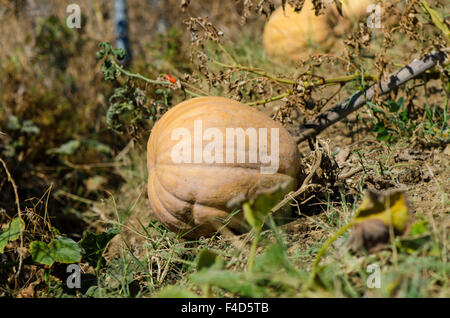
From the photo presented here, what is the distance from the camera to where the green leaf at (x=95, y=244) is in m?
2.11

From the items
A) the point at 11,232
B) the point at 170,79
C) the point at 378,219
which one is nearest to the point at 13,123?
the point at 170,79

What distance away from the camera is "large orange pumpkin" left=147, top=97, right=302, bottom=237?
2090 mm

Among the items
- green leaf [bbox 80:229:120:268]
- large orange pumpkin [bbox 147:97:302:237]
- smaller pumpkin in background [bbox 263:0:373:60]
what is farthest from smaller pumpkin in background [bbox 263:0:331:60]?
green leaf [bbox 80:229:120:268]

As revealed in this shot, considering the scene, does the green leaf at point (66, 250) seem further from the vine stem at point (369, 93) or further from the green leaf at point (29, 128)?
the green leaf at point (29, 128)

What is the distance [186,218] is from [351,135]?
1400 millimetres

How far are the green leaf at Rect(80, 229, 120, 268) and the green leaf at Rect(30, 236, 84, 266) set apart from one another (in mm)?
47

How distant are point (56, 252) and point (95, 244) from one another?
0.59 feet

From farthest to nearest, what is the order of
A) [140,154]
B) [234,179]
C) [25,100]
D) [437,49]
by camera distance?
1. [25,100]
2. [140,154]
3. [437,49]
4. [234,179]

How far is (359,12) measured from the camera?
3.92 m

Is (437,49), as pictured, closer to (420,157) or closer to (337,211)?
(420,157)

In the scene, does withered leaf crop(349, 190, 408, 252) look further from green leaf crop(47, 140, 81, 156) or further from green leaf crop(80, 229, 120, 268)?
green leaf crop(47, 140, 81, 156)

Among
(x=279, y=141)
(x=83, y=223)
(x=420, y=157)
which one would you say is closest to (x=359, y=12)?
(x=420, y=157)

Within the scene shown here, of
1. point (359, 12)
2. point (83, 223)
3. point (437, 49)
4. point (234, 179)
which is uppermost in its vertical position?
point (359, 12)

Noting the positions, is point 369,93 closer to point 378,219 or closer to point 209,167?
point 209,167
